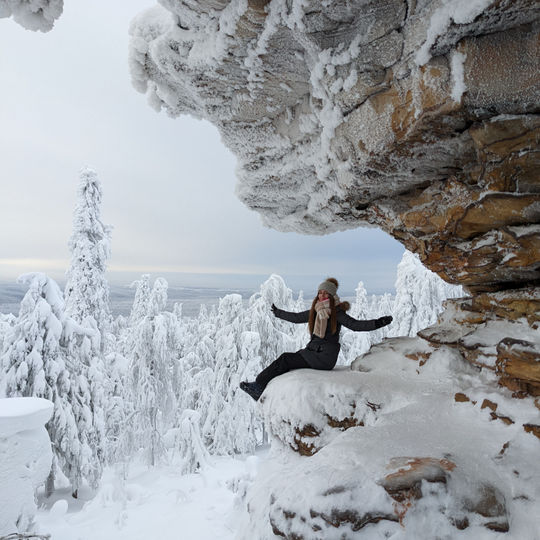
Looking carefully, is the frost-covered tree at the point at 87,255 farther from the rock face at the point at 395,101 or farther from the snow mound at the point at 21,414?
the rock face at the point at 395,101

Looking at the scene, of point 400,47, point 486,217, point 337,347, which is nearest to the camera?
point 400,47

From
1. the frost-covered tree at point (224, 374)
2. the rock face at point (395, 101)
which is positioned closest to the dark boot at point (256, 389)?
the rock face at point (395, 101)

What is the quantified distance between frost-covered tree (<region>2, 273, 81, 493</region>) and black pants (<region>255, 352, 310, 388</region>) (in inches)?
417

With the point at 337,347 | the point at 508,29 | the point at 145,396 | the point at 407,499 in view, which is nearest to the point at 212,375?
the point at 145,396

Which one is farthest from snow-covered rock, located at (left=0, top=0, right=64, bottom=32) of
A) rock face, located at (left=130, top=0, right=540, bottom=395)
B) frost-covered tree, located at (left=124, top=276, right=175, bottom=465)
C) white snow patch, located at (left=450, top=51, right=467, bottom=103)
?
frost-covered tree, located at (left=124, top=276, right=175, bottom=465)

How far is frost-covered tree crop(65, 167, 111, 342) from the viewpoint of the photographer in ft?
53.4

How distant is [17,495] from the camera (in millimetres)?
7633

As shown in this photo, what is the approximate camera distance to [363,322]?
188 inches

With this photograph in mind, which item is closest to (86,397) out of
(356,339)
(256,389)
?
(256,389)

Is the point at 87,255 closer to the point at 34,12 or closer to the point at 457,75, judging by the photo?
the point at 34,12

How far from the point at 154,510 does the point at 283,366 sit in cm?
1166

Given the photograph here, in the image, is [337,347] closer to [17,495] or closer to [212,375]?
[17,495]

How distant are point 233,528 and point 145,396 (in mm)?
8530

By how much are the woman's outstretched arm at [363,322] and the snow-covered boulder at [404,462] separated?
70 centimetres
